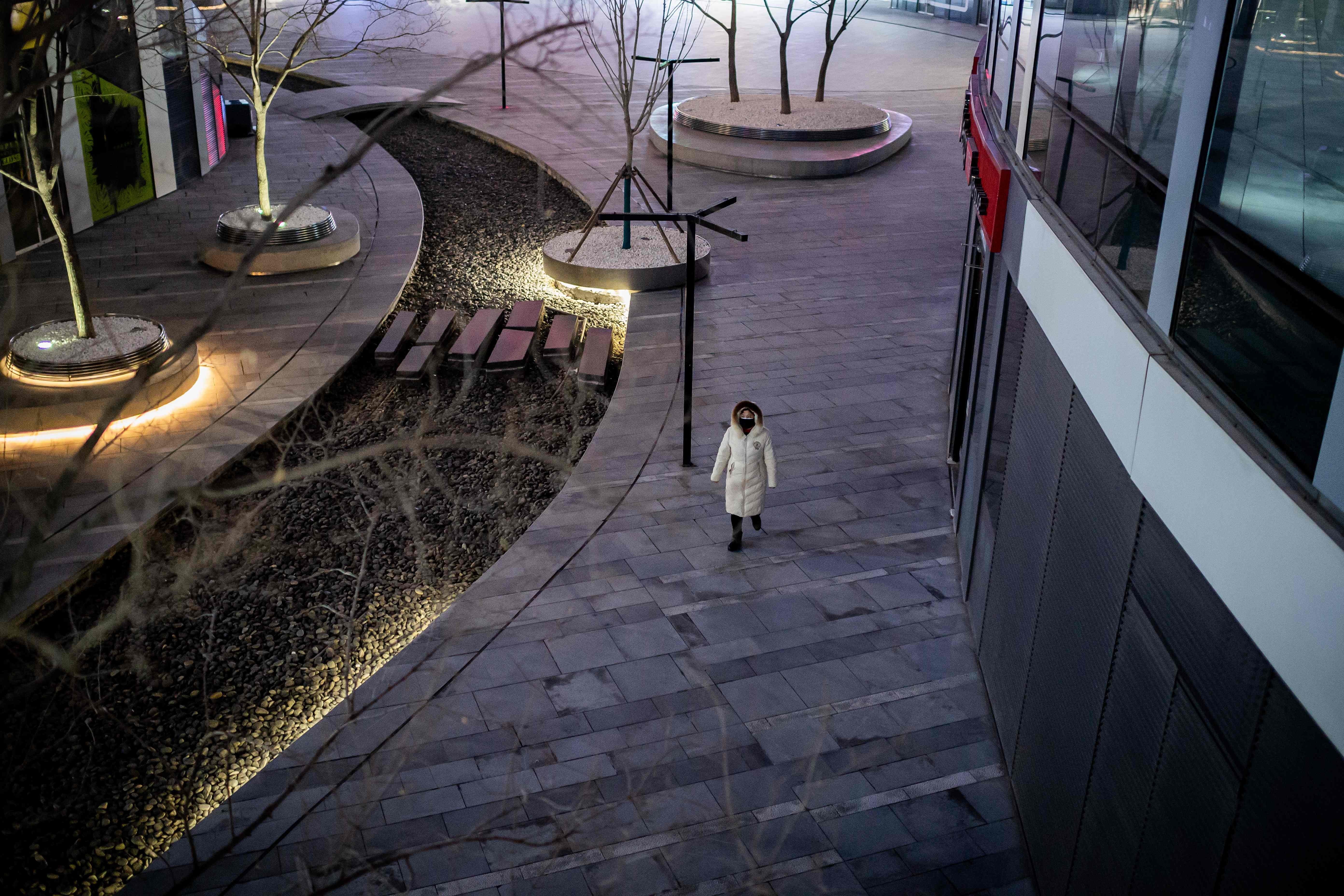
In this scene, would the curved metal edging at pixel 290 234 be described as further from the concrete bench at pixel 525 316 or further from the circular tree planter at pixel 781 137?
the circular tree planter at pixel 781 137

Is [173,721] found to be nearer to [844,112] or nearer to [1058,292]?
[1058,292]

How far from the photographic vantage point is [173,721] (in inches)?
299

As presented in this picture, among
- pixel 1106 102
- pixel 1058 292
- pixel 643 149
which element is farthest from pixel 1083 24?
pixel 643 149

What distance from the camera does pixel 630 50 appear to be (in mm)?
32250

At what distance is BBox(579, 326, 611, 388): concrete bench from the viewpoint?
1296 centimetres

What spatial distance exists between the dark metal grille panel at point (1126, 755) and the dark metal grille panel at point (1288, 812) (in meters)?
0.76

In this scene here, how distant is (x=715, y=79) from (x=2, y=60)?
103 ft

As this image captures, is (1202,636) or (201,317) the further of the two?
(201,317)

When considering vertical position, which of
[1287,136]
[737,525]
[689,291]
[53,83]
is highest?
[1287,136]

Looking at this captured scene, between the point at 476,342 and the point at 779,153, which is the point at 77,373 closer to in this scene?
the point at 476,342

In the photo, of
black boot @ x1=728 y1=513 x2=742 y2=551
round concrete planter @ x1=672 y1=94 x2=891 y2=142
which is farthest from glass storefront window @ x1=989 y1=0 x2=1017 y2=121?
round concrete planter @ x1=672 y1=94 x2=891 y2=142

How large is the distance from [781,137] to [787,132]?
0.16 metres

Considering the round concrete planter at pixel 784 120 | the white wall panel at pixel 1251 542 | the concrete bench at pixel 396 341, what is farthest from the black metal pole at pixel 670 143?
the white wall panel at pixel 1251 542

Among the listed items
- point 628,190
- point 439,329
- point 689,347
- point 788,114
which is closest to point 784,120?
point 788,114
